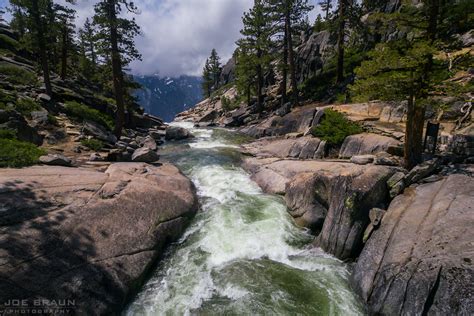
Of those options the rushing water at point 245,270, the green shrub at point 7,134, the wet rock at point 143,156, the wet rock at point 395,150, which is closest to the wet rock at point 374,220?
the rushing water at point 245,270

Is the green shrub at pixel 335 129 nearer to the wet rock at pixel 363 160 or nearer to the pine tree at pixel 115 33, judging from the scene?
the wet rock at pixel 363 160

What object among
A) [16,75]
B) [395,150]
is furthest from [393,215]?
[16,75]

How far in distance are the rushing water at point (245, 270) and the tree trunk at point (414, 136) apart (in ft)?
17.0

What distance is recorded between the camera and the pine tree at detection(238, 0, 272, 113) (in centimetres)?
3281

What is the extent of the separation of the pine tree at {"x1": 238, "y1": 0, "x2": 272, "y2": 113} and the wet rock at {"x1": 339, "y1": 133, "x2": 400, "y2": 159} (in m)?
21.5

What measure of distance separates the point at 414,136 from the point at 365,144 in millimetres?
3224

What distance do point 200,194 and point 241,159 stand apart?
6.16 metres

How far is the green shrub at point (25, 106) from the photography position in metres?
16.9

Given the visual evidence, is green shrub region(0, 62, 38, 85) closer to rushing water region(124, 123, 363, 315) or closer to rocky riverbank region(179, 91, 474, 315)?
rushing water region(124, 123, 363, 315)

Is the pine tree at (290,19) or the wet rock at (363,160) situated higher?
the pine tree at (290,19)

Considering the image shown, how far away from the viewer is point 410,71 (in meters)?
9.57

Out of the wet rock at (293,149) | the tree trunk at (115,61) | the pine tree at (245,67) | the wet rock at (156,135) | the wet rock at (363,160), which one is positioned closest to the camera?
the wet rock at (363,160)

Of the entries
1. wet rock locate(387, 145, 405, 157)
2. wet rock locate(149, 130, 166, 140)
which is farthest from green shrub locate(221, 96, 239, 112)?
wet rock locate(387, 145, 405, 157)

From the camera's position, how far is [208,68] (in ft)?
274
